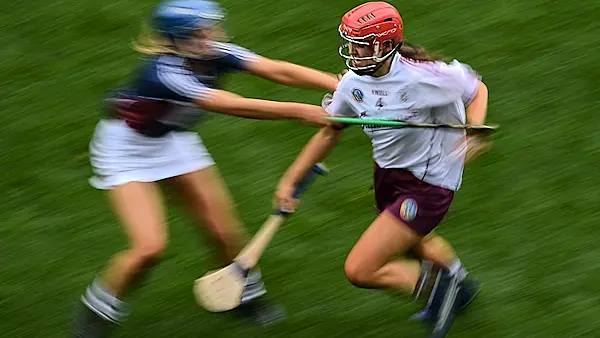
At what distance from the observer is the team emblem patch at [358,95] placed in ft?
17.5

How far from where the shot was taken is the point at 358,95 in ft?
17.6

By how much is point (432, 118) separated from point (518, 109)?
2.57m

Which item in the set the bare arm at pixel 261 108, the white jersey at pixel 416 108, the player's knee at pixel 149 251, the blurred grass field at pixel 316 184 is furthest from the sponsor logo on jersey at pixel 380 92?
the blurred grass field at pixel 316 184

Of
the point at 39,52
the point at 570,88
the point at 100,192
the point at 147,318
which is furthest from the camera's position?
the point at 39,52

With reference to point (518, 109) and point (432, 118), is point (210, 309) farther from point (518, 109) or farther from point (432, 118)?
point (518, 109)

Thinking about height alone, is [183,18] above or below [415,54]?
above

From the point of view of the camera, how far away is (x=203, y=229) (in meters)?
6.00

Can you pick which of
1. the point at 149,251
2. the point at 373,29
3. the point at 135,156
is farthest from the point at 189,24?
the point at 149,251

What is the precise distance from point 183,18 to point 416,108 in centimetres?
115

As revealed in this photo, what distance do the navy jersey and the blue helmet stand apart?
14cm

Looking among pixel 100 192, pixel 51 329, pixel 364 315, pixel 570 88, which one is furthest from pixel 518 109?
pixel 51 329

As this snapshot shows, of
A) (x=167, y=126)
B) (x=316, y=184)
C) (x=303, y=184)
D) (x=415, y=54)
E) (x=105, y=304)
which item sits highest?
(x=415, y=54)

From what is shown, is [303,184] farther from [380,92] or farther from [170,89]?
[170,89]

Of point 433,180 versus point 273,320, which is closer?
point 433,180
